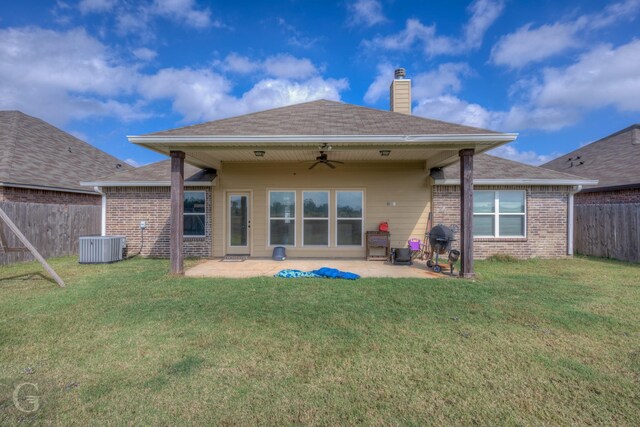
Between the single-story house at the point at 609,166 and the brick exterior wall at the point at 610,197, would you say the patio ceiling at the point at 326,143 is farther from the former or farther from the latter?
the brick exterior wall at the point at 610,197

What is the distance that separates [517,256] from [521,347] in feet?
24.2

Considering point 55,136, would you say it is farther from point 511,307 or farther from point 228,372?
point 511,307

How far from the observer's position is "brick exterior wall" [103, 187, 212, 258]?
10.2m

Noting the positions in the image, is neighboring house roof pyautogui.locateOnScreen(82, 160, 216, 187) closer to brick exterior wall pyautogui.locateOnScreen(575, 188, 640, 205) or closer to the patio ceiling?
the patio ceiling

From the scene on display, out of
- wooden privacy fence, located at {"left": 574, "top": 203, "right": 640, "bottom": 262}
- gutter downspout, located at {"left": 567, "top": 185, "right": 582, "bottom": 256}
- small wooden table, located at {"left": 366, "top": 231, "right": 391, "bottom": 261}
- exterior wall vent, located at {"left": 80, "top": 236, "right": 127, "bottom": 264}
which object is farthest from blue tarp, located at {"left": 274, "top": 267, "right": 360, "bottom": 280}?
wooden privacy fence, located at {"left": 574, "top": 203, "right": 640, "bottom": 262}

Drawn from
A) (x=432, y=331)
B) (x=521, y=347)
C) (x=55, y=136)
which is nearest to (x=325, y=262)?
(x=432, y=331)

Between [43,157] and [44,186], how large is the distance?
3.06 m

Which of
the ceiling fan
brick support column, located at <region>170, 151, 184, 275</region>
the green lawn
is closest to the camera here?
the green lawn

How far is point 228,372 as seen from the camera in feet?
9.47

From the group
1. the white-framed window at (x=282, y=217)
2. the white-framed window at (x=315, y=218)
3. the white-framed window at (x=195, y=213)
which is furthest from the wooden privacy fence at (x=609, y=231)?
the white-framed window at (x=195, y=213)

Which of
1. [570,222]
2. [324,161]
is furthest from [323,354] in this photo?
[570,222]

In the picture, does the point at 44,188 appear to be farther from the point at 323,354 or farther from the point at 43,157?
the point at 323,354

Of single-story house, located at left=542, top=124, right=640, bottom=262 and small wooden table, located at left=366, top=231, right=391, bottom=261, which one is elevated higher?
single-story house, located at left=542, top=124, right=640, bottom=262

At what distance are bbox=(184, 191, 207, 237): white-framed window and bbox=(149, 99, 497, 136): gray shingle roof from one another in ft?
9.95
